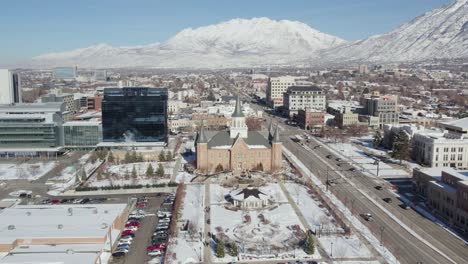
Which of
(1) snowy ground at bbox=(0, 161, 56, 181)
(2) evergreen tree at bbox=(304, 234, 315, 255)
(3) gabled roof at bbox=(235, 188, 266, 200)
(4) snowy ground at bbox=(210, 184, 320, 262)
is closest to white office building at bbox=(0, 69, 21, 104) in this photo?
(1) snowy ground at bbox=(0, 161, 56, 181)

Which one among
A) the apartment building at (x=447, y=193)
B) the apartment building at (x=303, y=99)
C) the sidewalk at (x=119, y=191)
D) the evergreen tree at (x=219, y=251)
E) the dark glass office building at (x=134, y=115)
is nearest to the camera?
the evergreen tree at (x=219, y=251)

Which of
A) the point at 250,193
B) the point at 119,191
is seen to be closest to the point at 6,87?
the point at 119,191

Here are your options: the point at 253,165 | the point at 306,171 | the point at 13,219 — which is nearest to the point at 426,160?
the point at 306,171

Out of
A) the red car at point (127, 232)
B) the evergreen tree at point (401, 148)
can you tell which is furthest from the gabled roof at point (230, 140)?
the red car at point (127, 232)

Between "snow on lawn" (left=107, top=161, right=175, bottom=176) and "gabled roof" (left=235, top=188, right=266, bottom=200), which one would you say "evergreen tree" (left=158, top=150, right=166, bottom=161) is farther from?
"gabled roof" (left=235, top=188, right=266, bottom=200)

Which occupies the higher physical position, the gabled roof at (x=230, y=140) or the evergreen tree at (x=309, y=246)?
the gabled roof at (x=230, y=140)

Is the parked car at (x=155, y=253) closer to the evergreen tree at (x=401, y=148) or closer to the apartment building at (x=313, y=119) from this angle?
the evergreen tree at (x=401, y=148)
